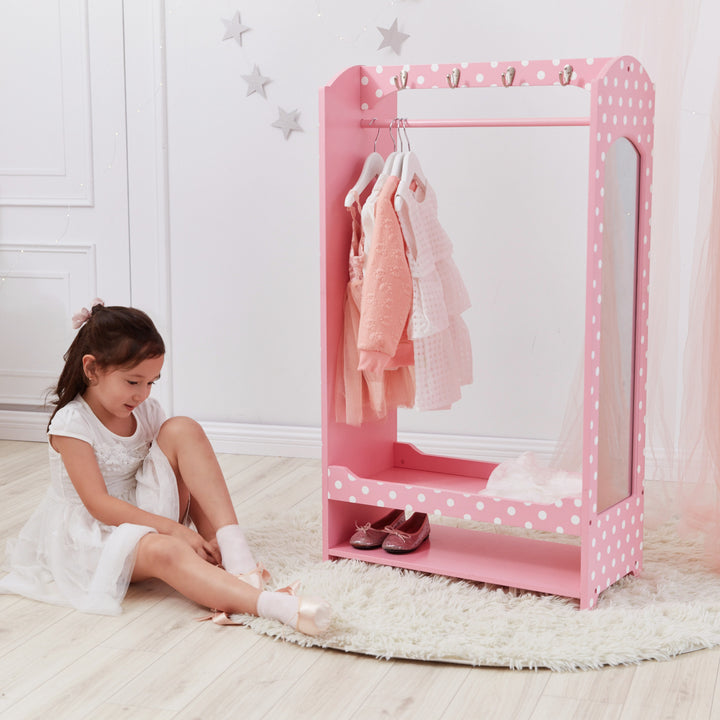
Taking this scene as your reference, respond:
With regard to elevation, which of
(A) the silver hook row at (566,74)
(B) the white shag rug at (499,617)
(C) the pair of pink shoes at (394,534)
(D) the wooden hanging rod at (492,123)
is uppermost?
(A) the silver hook row at (566,74)

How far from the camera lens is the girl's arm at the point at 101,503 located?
2.40m

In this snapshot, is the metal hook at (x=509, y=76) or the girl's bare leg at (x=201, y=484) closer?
A: the metal hook at (x=509, y=76)

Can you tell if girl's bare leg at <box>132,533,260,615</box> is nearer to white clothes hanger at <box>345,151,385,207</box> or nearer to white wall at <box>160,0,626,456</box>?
white clothes hanger at <box>345,151,385,207</box>

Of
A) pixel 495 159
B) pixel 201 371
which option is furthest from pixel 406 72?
pixel 201 371

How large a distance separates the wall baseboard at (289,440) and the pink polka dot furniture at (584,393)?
748 millimetres

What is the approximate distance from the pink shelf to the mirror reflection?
8.3 inches

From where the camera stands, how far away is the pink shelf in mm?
2384

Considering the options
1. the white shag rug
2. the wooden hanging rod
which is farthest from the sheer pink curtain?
the wooden hanging rod

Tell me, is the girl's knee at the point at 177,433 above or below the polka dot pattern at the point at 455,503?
above

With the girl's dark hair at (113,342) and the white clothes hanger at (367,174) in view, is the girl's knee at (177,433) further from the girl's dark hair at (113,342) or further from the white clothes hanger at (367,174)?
the white clothes hanger at (367,174)

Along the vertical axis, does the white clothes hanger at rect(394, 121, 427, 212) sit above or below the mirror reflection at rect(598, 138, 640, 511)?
above

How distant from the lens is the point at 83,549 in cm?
240

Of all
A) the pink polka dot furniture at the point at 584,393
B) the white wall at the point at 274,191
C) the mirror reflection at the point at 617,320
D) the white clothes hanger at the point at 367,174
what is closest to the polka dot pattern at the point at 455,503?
the pink polka dot furniture at the point at 584,393

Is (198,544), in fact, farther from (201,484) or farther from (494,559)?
(494,559)
